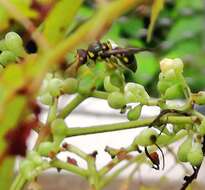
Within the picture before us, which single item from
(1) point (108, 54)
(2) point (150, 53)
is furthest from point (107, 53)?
(2) point (150, 53)

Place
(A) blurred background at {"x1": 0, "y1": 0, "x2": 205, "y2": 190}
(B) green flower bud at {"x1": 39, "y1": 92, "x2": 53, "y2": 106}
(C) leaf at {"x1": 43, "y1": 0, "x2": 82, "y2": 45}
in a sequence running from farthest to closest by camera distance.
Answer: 1. (A) blurred background at {"x1": 0, "y1": 0, "x2": 205, "y2": 190}
2. (B) green flower bud at {"x1": 39, "y1": 92, "x2": 53, "y2": 106}
3. (C) leaf at {"x1": 43, "y1": 0, "x2": 82, "y2": 45}

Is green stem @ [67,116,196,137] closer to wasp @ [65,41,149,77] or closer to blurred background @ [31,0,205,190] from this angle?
wasp @ [65,41,149,77]

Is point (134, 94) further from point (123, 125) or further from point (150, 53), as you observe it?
point (150, 53)

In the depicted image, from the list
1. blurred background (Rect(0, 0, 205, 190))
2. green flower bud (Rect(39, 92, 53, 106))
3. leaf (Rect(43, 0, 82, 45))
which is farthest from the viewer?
blurred background (Rect(0, 0, 205, 190))

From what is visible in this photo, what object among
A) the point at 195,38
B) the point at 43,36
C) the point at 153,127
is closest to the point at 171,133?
the point at 153,127

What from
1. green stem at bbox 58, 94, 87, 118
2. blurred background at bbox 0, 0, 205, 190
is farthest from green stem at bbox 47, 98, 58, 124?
blurred background at bbox 0, 0, 205, 190

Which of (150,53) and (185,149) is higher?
(150,53)

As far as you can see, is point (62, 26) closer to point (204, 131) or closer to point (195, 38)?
point (204, 131)

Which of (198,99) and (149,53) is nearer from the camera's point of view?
(198,99)

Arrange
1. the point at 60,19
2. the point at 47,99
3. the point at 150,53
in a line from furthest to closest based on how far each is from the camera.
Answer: the point at 150,53 → the point at 47,99 → the point at 60,19
